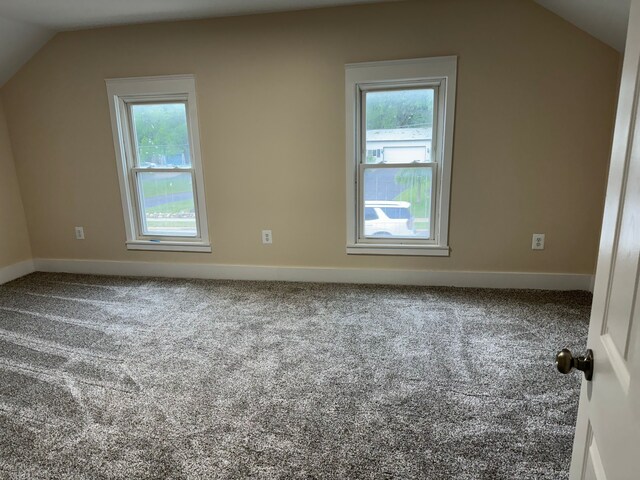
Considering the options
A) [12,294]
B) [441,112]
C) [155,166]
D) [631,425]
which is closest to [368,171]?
[441,112]

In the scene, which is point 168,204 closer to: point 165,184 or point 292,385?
point 165,184

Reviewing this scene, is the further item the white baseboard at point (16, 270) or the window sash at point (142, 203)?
the white baseboard at point (16, 270)

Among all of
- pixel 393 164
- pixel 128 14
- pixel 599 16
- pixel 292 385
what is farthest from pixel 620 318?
pixel 128 14

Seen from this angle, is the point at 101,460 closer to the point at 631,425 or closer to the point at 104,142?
the point at 631,425

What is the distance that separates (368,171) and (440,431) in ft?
7.16

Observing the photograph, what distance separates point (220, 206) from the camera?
364cm

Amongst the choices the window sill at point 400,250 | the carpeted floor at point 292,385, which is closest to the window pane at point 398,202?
the window sill at point 400,250

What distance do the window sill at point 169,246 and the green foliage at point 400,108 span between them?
1937 mm

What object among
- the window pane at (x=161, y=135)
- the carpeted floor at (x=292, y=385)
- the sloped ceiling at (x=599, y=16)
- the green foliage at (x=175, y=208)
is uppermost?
the sloped ceiling at (x=599, y=16)

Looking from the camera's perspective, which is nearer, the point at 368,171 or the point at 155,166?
the point at 368,171

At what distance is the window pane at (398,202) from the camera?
10.9ft

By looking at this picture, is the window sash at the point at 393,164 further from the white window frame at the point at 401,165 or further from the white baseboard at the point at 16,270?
the white baseboard at the point at 16,270

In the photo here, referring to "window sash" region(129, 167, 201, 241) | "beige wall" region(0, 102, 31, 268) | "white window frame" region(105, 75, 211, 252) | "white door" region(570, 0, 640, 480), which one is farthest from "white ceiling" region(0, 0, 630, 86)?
"white door" region(570, 0, 640, 480)

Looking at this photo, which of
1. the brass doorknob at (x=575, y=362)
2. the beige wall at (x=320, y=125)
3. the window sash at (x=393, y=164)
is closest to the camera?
the brass doorknob at (x=575, y=362)
